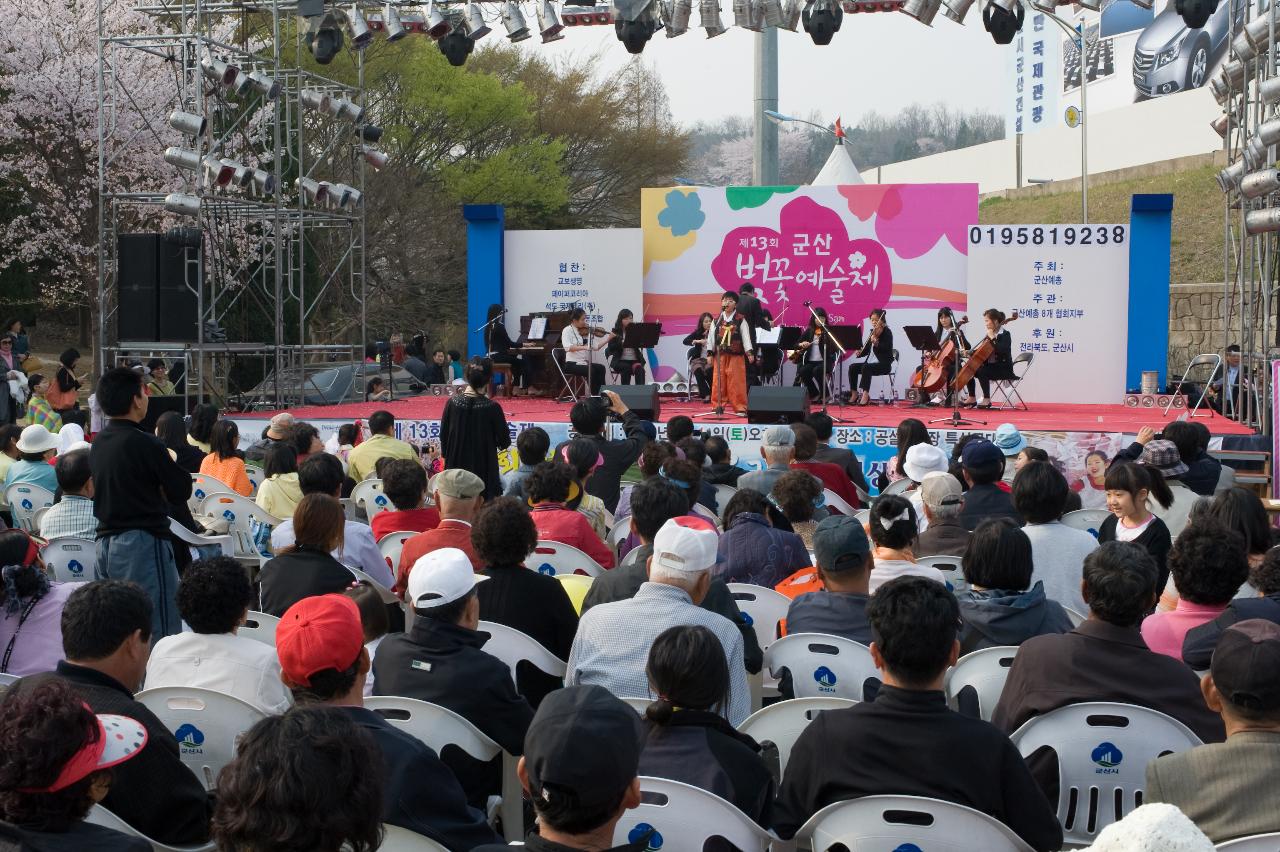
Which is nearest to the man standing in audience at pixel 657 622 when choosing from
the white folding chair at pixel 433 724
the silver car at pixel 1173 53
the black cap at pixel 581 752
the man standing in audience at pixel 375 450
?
the white folding chair at pixel 433 724

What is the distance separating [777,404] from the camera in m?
11.6

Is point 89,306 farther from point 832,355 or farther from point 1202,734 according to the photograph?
point 1202,734

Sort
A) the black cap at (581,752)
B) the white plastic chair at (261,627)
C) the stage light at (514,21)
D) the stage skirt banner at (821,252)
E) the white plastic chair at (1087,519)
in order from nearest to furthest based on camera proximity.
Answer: the black cap at (581,752) → the white plastic chair at (261,627) → the white plastic chair at (1087,519) → the stage light at (514,21) → the stage skirt banner at (821,252)

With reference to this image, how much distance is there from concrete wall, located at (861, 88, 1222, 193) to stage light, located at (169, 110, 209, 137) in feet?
73.1

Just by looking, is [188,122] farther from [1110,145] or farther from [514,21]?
[1110,145]

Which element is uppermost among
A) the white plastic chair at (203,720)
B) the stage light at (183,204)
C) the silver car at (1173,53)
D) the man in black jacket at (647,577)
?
the silver car at (1173,53)

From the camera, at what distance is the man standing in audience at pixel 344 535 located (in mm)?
5223

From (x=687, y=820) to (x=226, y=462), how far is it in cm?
530

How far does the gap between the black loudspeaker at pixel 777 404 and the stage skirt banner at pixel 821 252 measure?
156 inches

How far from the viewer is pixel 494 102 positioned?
30562 millimetres

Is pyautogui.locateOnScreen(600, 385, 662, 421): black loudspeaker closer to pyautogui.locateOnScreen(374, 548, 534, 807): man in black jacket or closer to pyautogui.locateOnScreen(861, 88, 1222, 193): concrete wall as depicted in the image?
pyautogui.locateOnScreen(374, 548, 534, 807): man in black jacket

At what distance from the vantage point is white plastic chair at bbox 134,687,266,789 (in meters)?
3.20

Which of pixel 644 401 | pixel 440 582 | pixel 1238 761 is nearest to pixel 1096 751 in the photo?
pixel 1238 761

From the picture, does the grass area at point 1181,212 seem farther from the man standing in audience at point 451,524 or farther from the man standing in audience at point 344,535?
the man standing in audience at point 451,524
